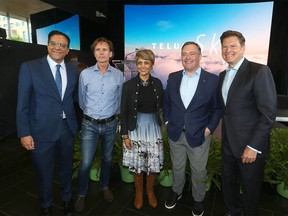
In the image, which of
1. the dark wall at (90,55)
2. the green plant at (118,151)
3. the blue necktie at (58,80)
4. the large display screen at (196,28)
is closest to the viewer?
the blue necktie at (58,80)

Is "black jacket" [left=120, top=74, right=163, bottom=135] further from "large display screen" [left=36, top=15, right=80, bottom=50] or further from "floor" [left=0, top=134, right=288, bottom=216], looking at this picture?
"large display screen" [left=36, top=15, right=80, bottom=50]

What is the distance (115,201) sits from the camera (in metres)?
2.46

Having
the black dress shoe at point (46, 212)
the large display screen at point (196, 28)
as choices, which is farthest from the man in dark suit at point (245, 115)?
the large display screen at point (196, 28)

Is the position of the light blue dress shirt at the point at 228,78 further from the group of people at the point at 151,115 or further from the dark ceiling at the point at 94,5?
the dark ceiling at the point at 94,5

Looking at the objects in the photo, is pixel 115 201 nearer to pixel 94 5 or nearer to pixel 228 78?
pixel 228 78

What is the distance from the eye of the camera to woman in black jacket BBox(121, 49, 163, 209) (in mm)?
2072

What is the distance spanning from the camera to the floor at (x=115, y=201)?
2.28m

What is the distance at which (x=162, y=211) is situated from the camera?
2.29 m

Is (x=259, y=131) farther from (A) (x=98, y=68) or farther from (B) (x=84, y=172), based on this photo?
(B) (x=84, y=172)

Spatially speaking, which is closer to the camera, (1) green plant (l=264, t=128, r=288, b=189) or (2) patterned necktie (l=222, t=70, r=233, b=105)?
(2) patterned necktie (l=222, t=70, r=233, b=105)

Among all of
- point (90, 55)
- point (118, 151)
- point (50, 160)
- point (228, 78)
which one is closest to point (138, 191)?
point (118, 151)

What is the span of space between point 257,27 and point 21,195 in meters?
6.11

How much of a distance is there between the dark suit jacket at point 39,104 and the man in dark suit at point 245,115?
4.39 ft

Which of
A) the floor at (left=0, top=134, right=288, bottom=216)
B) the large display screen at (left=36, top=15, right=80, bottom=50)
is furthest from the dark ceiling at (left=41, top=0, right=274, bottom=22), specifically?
the floor at (left=0, top=134, right=288, bottom=216)
